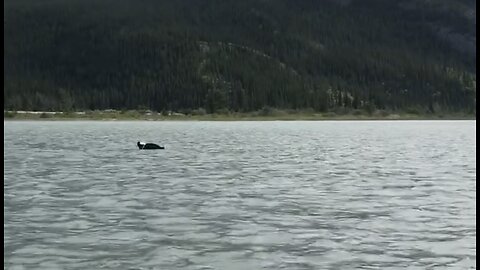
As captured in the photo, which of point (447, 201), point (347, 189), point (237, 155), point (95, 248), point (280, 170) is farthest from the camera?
point (237, 155)

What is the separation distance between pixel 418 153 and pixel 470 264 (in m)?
62.7

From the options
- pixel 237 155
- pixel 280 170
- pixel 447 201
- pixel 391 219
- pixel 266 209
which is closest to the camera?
pixel 391 219

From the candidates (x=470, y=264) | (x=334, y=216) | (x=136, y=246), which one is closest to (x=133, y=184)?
(x=334, y=216)

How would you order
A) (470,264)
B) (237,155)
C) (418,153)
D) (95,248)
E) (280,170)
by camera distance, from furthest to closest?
(418,153)
(237,155)
(280,170)
(95,248)
(470,264)

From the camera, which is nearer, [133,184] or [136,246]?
[136,246]

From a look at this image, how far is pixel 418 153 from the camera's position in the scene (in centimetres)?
8700

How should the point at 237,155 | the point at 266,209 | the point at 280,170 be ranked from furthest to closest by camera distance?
the point at 237,155
the point at 280,170
the point at 266,209

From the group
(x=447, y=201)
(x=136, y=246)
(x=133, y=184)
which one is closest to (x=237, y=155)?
(x=133, y=184)

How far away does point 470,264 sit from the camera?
2562cm

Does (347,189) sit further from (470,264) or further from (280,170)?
(470,264)

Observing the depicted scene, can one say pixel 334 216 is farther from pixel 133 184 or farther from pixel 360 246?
pixel 133 184

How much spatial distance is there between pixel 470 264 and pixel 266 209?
14296mm

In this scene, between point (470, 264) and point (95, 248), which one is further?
point (95, 248)

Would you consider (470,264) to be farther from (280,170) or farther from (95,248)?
(280,170)
